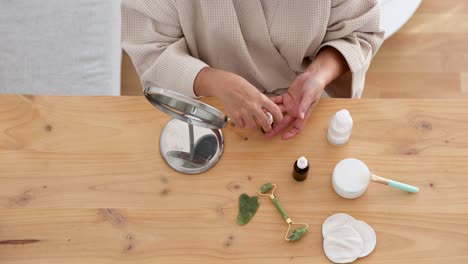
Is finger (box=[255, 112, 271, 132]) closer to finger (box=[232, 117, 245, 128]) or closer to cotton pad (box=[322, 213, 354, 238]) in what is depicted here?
finger (box=[232, 117, 245, 128])

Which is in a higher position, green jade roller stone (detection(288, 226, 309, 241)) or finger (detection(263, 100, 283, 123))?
finger (detection(263, 100, 283, 123))

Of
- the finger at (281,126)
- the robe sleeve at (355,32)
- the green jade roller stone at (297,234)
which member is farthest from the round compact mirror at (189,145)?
the robe sleeve at (355,32)

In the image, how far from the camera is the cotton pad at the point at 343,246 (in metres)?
0.90

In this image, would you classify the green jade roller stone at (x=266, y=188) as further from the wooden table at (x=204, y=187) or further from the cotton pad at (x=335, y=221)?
the cotton pad at (x=335, y=221)

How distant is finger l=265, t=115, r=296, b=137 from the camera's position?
3.33ft

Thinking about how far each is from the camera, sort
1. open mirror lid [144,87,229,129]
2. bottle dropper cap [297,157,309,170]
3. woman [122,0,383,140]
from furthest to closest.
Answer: woman [122,0,383,140], bottle dropper cap [297,157,309,170], open mirror lid [144,87,229,129]

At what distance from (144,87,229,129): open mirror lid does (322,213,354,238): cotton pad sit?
28 centimetres

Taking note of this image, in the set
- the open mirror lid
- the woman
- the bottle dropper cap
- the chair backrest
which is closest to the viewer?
the open mirror lid

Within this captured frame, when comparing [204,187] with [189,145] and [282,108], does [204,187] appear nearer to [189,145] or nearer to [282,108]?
[189,145]

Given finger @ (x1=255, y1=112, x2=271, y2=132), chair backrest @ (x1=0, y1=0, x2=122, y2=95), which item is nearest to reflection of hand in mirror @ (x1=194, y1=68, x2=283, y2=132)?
finger @ (x1=255, y1=112, x2=271, y2=132)

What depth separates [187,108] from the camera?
86cm

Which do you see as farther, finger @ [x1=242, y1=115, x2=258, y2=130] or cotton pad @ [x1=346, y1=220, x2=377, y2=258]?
finger @ [x1=242, y1=115, x2=258, y2=130]

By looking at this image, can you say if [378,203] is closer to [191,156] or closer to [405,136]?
[405,136]

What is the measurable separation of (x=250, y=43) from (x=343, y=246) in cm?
52
